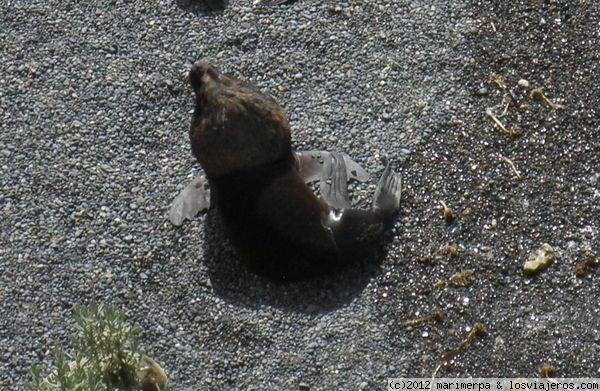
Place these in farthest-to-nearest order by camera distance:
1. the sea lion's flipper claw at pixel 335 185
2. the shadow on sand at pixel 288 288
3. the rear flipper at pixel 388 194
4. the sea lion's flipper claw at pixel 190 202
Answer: the sea lion's flipper claw at pixel 190 202 → the sea lion's flipper claw at pixel 335 185 → the rear flipper at pixel 388 194 → the shadow on sand at pixel 288 288

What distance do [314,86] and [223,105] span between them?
3.16 ft

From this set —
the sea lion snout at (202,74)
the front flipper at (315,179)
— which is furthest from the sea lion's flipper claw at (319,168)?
the sea lion snout at (202,74)

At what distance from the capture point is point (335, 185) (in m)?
6.54

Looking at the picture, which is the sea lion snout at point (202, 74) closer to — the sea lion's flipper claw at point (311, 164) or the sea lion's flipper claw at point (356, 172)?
the sea lion's flipper claw at point (311, 164)

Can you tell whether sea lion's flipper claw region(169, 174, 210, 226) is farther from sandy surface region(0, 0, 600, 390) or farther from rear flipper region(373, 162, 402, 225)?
rear flipper region(373, 162, 402, 225)

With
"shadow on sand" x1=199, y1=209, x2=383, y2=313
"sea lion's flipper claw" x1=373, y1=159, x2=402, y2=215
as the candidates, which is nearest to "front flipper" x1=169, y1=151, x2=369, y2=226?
"sea lion's flipper claw" x1=373, y1=159, x2=402, y2=215

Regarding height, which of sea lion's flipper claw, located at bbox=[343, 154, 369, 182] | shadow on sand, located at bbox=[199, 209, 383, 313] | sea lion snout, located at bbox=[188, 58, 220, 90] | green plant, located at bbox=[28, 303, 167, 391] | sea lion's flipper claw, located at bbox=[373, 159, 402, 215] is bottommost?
shadow on sand, located at bbox=[199, 209, 383, 313]

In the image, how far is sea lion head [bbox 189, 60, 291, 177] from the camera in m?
6.38

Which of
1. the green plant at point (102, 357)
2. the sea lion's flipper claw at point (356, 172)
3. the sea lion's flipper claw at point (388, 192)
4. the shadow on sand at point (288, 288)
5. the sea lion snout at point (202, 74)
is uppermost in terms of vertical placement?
the sea lion snout at point (202, 74)

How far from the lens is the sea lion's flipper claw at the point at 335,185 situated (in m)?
6.47

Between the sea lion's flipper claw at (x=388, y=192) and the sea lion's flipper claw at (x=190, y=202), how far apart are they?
0.94 m

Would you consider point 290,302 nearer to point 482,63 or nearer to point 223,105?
point 223,105

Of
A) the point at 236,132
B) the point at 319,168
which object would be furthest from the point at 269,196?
the point at 319,168

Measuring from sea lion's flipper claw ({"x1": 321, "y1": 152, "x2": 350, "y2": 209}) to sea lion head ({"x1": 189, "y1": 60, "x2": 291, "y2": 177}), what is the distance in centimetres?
27
